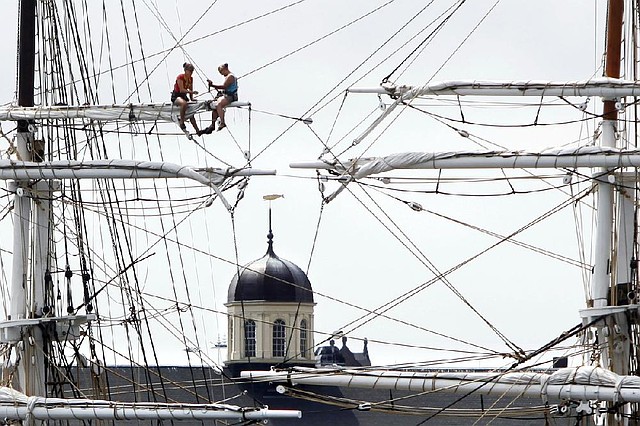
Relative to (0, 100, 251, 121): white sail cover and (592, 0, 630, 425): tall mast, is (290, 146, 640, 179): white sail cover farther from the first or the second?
(0, 100, 251, 121): white sail cover

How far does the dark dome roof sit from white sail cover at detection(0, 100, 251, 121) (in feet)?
205

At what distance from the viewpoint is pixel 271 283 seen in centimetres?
12338

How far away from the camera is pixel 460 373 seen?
5959 centimetres

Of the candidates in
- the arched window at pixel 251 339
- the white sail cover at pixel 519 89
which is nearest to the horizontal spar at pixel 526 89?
the white sail cover at pixel 519 89

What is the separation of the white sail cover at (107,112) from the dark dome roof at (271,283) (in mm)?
62588

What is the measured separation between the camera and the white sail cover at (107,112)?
58.1 metres

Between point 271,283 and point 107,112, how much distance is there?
64.5 metres

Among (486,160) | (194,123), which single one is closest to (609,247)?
(486,160)

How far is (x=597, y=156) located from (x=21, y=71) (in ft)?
43.5

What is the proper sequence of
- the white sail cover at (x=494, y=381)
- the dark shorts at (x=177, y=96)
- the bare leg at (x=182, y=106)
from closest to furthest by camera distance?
the white sail cover at (x=494, y=381) → the bare leg at (x=182, y=106) → the dark shorts at (x=177, y=96)

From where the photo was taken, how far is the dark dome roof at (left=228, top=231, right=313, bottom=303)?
4875 inches

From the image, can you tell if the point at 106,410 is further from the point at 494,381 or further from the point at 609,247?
the point at 609,247

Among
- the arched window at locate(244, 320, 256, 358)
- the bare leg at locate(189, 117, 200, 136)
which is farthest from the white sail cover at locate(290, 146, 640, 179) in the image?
the arched window at locate(244, 320, 256, 358)

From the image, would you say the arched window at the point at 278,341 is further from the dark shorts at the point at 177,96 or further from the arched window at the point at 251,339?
the dark shorts at the point at 177,96
